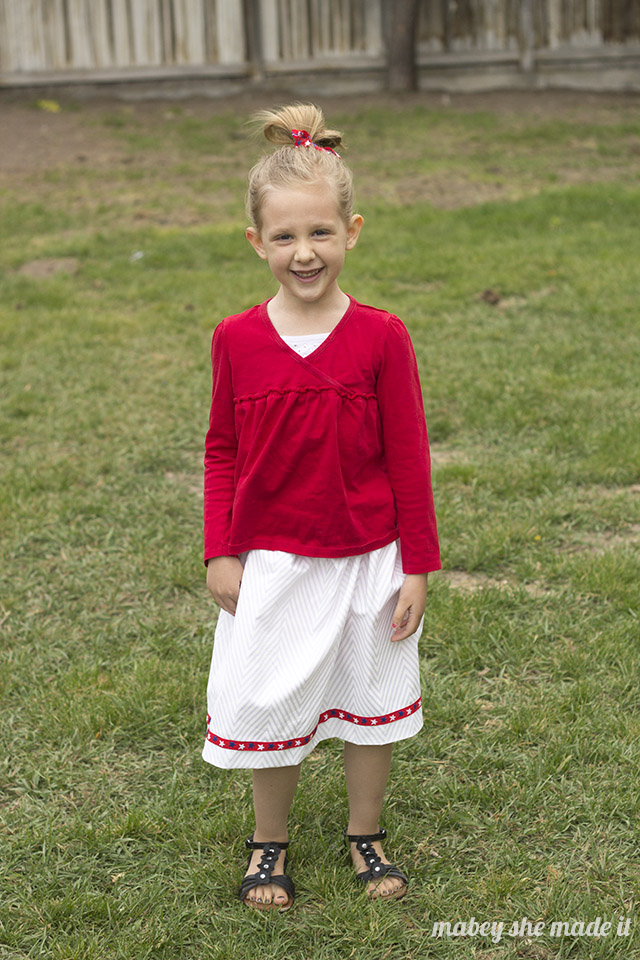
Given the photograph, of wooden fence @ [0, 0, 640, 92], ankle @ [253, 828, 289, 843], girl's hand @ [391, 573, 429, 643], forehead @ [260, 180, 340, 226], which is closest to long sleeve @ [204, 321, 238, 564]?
forehead @ [260, 180, 340, 226]

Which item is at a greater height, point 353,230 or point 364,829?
point 353,230

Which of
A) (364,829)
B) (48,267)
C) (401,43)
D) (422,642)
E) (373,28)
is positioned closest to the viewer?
(364,829)

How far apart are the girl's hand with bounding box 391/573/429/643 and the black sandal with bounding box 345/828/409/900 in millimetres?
525

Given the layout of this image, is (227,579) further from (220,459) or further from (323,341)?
(323,341)

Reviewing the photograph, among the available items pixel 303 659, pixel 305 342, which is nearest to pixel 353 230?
pixel 305 342

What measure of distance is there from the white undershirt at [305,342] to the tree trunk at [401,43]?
37.0ft

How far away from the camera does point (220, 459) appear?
220cm

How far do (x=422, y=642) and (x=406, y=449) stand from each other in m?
1.25

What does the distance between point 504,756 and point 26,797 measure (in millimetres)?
1241

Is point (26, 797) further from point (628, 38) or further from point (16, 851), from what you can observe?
point (628, 38)

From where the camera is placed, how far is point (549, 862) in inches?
91.5

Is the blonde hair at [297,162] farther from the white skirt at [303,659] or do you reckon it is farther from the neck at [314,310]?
the white skirt at [303,659]

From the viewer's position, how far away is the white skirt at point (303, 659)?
2.06 metres

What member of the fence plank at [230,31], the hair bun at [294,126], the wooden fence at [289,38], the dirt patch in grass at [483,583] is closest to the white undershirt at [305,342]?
the hair bun at [294,126]
